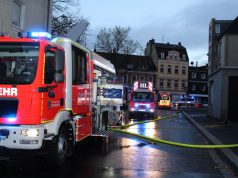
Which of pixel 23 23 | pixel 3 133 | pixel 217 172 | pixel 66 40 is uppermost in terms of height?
pixel 23 23

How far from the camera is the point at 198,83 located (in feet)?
351

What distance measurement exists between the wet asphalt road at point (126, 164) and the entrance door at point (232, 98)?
659 inches

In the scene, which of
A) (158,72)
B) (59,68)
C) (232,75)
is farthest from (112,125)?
(158,72)

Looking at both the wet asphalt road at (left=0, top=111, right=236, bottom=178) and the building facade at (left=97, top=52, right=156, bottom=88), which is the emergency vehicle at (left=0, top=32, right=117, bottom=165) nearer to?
the wet asphalt road at (left=0, top=111, right=236, bottom=178)

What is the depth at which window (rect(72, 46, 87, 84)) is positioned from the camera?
35.2 ft

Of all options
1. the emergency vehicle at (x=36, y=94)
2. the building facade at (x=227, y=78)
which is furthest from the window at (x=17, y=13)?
the building facade at (x=227, y=78)

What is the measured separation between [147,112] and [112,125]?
19094 mm

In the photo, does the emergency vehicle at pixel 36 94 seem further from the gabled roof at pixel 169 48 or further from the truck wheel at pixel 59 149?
the gabled roof at pixel 169 48

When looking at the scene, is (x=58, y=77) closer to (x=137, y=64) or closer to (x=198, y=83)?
(x=137, y=64)

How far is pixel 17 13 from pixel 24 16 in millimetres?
439

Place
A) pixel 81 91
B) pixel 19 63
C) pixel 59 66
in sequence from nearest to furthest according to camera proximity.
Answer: pixel 19 63 < pixel 59 66 < pixel 81 91

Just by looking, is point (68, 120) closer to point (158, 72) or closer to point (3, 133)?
point (3, 133)

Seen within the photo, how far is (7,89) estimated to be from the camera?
346 inches

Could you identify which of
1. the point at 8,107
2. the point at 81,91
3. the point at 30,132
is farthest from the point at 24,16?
the point at 30,132
